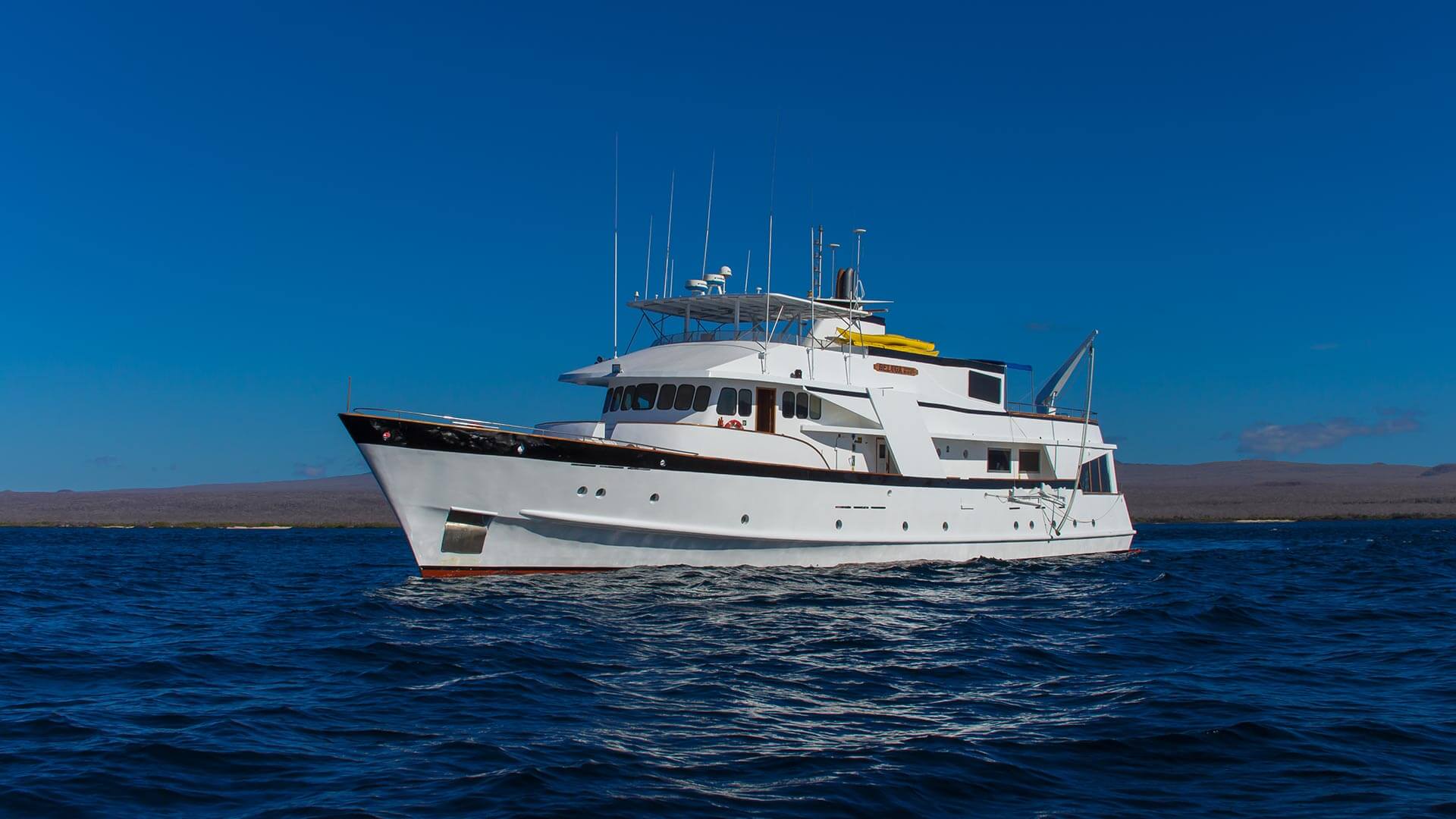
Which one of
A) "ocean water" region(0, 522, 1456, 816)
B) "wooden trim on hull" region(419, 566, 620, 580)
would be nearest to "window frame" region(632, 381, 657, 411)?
"wooden trim on hull" region(419, 566, 620, 580)

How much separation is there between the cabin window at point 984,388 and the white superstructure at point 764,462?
0.06 m

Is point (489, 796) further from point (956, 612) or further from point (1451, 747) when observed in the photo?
point (956, 612)

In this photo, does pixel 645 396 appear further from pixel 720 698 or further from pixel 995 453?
pixel 720 698

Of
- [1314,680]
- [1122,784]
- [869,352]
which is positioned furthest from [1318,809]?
[869,352]

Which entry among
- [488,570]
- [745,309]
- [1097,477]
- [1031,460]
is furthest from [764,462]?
[1097,477]

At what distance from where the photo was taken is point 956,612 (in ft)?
50.3

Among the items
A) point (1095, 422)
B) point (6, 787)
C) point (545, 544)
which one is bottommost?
point (6, 787)

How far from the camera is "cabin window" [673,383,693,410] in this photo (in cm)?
2095

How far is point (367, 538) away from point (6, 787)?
111ft

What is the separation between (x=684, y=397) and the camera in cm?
2102

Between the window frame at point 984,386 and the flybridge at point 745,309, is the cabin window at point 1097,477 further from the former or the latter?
the flybridge at point 745,309

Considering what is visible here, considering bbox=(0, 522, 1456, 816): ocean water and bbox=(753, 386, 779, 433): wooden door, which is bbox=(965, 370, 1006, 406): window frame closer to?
bbox=(753, 386, 779, 433): wooden door

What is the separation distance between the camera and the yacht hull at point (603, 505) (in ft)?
56.4

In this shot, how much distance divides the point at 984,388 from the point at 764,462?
829 centimetres
